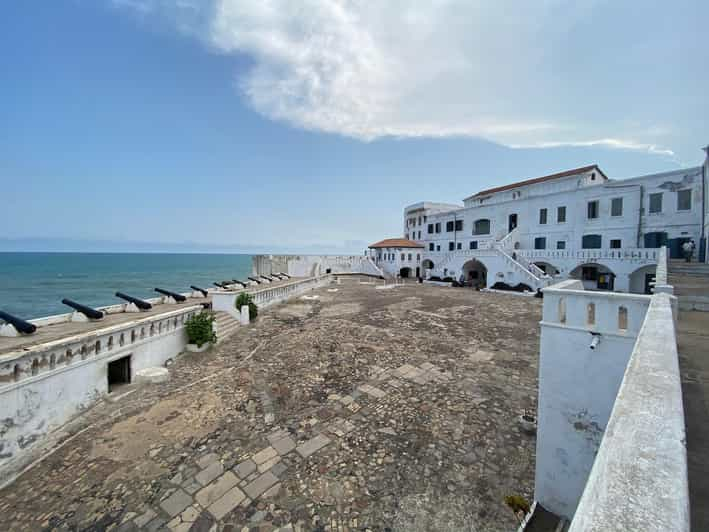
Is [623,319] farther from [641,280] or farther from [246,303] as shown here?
[641,280]

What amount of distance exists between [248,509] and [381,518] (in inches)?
78.6

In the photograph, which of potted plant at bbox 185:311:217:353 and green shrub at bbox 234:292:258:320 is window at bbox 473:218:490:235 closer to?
green shrub at bbox 234:292:258:320

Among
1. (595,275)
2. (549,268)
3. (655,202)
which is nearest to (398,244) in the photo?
(549,268)

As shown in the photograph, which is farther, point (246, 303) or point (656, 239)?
point (656, 239)

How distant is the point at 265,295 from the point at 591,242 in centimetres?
2643

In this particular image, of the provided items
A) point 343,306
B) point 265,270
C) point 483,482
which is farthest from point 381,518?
point 265,270

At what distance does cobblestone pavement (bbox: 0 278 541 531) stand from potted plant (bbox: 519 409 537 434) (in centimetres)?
16

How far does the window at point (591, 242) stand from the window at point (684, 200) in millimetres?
4975

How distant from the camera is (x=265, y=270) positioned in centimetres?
4375

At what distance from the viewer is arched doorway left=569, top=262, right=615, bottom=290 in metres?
23.6

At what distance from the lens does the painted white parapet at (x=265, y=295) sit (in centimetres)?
1395

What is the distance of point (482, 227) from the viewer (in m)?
35.1

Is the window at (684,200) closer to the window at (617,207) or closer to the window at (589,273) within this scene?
the window at (617,207)

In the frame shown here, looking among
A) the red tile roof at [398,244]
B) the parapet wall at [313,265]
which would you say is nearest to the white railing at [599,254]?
the red tile roof at [398,244]
